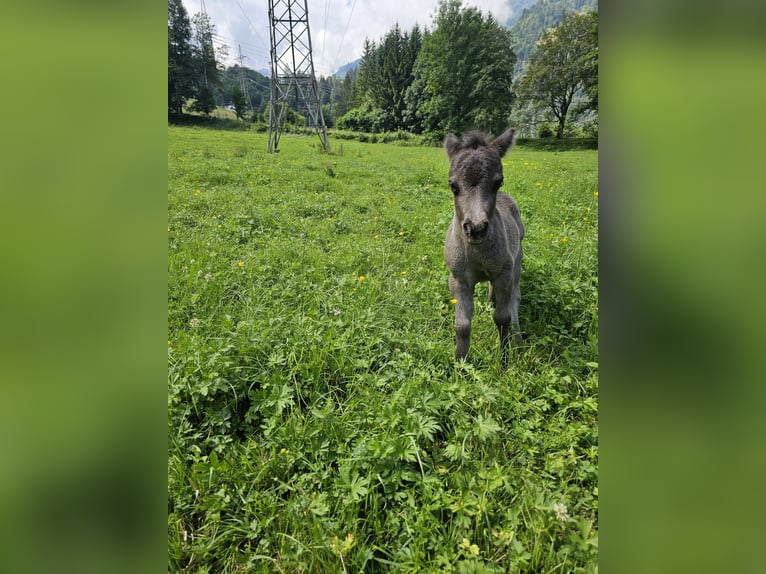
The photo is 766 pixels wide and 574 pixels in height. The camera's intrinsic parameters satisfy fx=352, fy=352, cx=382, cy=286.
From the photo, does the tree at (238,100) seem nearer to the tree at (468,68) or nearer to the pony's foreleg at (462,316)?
the tree at (468,68)

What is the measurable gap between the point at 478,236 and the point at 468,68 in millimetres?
27060

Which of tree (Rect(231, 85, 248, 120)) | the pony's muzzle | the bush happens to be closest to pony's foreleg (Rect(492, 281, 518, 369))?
the pony's muzzle

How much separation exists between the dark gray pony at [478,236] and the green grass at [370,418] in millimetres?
281

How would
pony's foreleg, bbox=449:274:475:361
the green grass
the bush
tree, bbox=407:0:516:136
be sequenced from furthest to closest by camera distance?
1. tree, bbox=407:0:516:136
2. the bush
3. pony's foreleg, bbox=449:274:475:361
4. the green grass

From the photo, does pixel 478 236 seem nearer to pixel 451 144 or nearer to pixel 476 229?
pixel 476 229

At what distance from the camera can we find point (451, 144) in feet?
8.43

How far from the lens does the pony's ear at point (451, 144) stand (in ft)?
8.23

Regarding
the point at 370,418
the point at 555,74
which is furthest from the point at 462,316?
the point at 555,74

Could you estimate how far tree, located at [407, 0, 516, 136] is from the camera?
23.3 metres

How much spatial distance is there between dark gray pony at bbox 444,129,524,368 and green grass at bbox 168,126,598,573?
281 mm

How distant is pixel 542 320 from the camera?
125 inches
